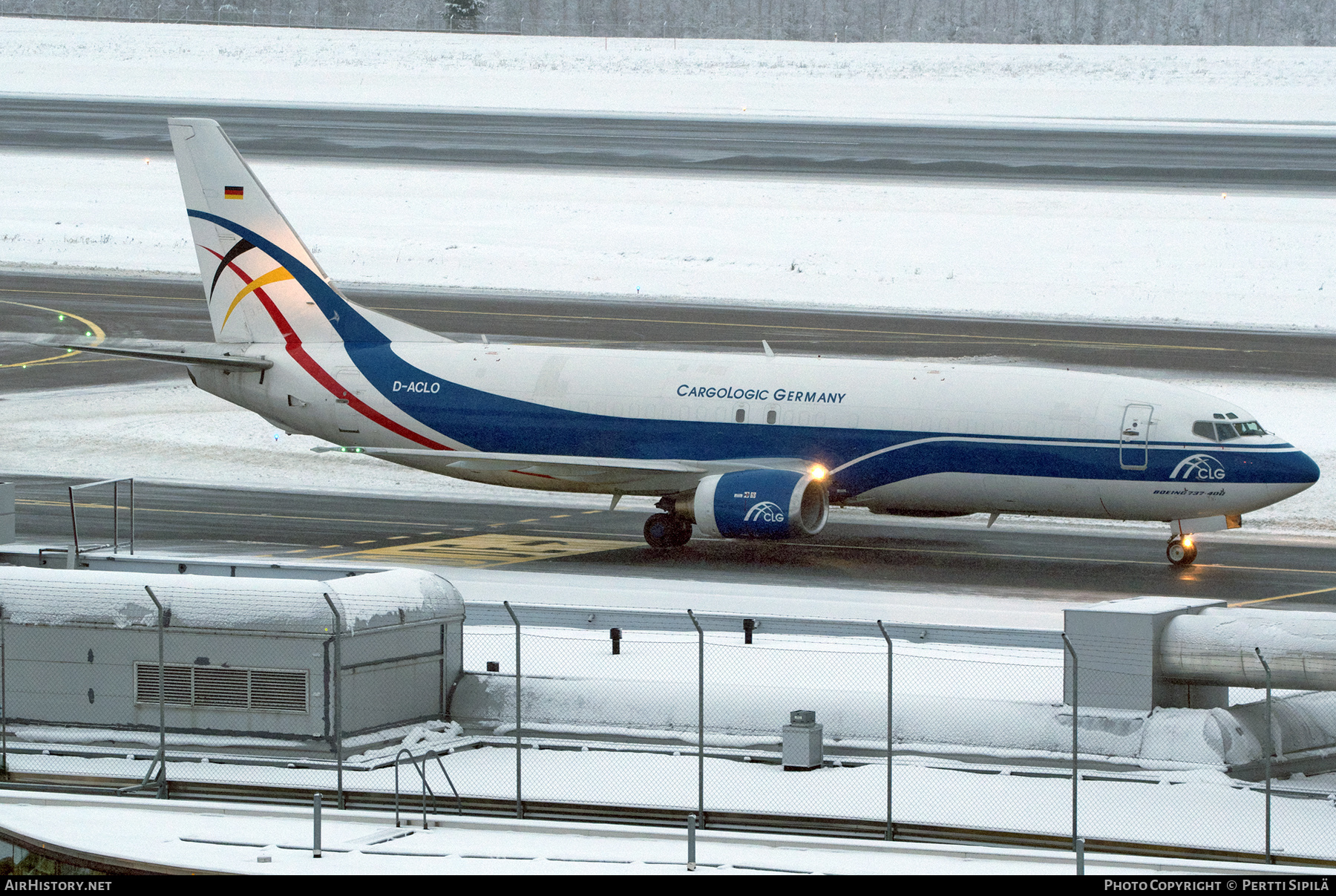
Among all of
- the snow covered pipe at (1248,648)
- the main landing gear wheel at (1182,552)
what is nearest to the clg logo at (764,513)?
the main landing gear wheel at (1182,552)

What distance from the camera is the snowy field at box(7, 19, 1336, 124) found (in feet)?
389

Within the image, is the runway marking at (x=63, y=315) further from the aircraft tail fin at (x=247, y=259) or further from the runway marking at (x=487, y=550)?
the runway marking at (x=487, y=550)

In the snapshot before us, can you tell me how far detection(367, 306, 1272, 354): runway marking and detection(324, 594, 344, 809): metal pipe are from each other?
150 ft

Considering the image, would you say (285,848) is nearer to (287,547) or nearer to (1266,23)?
(287,547)

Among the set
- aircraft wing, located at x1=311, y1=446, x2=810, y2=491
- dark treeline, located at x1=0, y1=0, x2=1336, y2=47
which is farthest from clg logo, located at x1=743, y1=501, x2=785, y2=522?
dark treeline, located at x1=0, y1=0, x2=1336, y2=47

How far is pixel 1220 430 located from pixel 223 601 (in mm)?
21862

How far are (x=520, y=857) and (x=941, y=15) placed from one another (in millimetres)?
138939

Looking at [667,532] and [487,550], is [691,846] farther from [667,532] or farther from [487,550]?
[487,550]

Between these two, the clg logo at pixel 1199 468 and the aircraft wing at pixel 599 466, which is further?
the aircraft wing at pixel 599 466

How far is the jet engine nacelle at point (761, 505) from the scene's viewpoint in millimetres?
40812

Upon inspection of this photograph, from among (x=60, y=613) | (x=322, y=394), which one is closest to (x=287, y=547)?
(x=322, y=394)

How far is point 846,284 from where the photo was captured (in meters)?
80.9

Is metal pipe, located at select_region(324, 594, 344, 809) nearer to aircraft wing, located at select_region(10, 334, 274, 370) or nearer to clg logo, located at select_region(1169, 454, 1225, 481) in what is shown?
clg logo, located at select_region(1169, 454, 1225, 481)

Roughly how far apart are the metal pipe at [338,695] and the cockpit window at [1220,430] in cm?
2049
